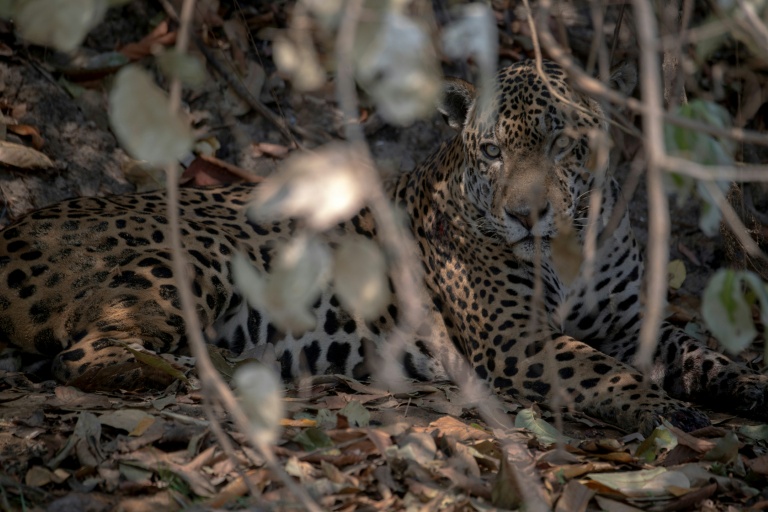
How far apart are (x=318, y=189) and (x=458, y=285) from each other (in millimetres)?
4580

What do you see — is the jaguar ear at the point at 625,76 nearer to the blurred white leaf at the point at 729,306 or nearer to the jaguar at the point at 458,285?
the jaguar at the point at 458,285

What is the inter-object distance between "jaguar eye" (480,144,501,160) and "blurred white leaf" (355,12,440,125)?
368cm

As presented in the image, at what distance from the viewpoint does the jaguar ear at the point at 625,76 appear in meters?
6.38

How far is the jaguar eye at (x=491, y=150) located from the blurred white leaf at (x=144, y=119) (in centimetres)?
392

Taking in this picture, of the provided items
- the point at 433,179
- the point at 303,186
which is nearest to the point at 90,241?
the point at 433,179

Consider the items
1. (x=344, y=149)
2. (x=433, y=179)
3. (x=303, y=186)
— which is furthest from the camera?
(x=433, y=179)

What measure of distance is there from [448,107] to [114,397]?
10.1 ft

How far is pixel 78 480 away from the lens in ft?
12.6

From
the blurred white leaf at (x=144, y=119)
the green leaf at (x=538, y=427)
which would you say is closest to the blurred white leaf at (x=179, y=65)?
the blurred white leaf at (x=144, y=119)

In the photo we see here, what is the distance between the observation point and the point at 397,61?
2.47 metres

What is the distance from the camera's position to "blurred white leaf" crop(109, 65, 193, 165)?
2.48m

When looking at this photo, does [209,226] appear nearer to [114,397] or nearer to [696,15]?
[114,397]

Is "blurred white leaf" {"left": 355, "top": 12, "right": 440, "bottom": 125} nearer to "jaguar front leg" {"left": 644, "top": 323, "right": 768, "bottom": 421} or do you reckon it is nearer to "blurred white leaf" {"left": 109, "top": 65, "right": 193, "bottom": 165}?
"blurred white leaf" {"left": 109, "top": 65, "right": 193, "bottom": 165}

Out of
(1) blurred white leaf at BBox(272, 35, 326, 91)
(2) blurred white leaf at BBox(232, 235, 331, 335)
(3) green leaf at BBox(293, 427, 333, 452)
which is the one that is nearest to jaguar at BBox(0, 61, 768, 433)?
(3) green leaf at BBox(293, 427, 333, 452)
